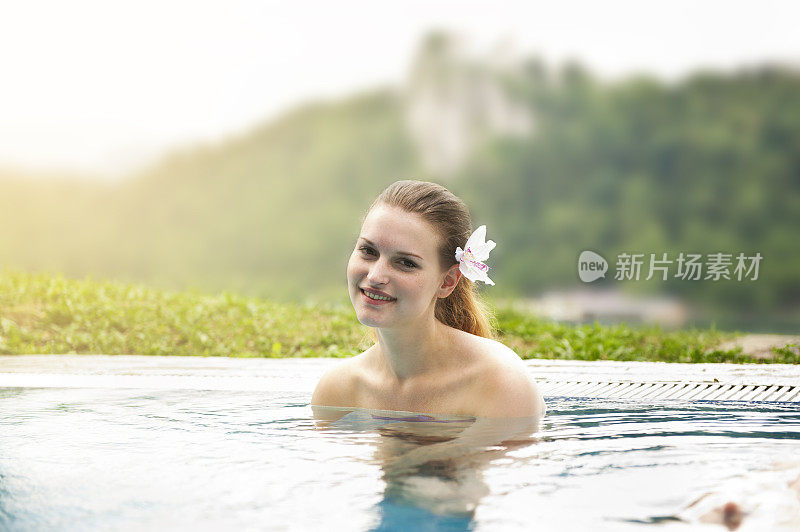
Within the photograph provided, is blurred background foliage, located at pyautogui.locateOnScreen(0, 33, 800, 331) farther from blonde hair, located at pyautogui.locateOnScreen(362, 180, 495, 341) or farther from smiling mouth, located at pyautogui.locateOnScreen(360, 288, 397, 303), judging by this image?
smiling mouth, located at pyautogui.locateOnScreen(360, 288, 397, 303)

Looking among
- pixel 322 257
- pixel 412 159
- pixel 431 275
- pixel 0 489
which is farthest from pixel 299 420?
pixel 412 159

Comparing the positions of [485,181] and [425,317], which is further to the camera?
[485,181]

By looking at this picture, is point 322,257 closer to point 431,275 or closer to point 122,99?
point 122,99

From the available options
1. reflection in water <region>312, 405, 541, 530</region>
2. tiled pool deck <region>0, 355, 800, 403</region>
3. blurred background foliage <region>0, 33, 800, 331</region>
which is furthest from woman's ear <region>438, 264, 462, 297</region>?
blurred background foliage <region>0, 33, 800, 331</region>

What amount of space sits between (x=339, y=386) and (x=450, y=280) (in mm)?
624

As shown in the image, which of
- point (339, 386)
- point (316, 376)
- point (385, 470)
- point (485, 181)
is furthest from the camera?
point (485, 181)

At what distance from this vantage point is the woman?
2.68 metres

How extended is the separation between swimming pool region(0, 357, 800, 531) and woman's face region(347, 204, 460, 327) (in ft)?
1.34

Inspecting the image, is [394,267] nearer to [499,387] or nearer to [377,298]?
[377,298]

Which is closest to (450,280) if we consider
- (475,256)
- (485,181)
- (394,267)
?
(475,256)

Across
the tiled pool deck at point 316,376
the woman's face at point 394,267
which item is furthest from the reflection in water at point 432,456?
the tiled pool deck at point 316,376

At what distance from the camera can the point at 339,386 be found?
321cm

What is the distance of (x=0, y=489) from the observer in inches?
90.7

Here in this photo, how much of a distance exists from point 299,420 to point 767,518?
1.83m
